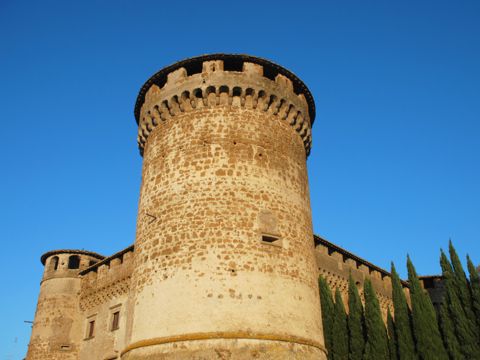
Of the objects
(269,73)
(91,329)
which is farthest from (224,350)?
(91,329)

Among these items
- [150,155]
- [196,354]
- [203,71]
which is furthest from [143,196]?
[196,354]

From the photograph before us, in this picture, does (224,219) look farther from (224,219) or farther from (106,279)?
(106,279)

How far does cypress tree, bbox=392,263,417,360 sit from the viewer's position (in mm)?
15594

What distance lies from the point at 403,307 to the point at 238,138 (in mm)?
9242

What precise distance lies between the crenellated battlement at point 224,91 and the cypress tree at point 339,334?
5929 mm

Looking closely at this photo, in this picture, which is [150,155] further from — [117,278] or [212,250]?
[117,278]

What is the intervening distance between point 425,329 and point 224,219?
8.93 metres

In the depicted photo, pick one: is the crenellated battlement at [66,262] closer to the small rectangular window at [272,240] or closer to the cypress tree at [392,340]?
the small rectangular window at [272,240]

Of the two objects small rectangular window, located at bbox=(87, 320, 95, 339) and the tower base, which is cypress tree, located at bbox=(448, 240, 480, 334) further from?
small rectangular window, located at bbox=(87, 320, 95, 339)

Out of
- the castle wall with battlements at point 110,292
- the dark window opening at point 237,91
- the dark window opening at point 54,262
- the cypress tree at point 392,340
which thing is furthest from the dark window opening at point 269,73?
the dark window opening at point 54,262

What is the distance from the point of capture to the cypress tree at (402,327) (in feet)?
51.2

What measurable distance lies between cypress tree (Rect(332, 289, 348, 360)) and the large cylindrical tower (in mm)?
3551

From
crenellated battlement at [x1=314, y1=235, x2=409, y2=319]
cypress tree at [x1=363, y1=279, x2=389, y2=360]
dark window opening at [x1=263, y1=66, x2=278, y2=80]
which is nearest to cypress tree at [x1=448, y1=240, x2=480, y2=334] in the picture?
crenellated battlement at [x1=314, y1=235, x2=409, y2=319]

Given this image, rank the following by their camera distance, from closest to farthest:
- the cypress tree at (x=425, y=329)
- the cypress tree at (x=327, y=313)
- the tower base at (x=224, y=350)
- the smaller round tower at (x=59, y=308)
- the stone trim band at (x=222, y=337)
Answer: the tower base at (x=224, y=350), the stone trim band at (x=222, y=337), the cypress tree at (x=425, y=329), the cypress tree at (x=327, y=313), the smaller round tower at (x=59, y=308)
